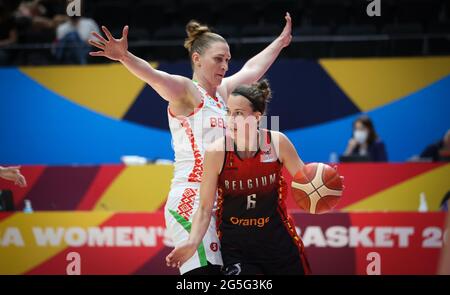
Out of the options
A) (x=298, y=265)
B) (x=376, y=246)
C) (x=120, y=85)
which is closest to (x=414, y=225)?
(x=376, y=246)

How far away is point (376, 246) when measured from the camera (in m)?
7.00

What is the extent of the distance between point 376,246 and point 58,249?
296 cm

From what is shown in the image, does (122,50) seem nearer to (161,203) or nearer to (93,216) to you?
(93,216)

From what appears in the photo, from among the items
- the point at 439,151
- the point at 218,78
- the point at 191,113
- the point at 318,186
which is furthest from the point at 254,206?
the point at 439,151

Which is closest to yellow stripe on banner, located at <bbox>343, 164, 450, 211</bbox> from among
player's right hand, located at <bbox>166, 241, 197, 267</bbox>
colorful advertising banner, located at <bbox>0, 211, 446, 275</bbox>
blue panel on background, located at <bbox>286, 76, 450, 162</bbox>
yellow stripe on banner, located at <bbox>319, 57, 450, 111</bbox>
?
colorful advertising banner, located at <bbox>0, 211, 446, 275</bbox>

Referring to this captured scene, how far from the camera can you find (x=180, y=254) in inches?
162

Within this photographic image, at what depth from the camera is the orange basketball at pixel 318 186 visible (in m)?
4.50

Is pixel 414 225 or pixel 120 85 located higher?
pixel 120 85

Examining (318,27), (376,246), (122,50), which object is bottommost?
Answer: (376,246)

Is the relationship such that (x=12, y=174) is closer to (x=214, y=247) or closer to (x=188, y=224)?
(x=188, y=224)

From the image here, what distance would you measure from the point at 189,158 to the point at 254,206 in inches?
24.0

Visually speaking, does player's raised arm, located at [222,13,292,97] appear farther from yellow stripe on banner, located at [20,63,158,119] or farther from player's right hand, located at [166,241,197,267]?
yellow stripe on banner, located at [20,63,158,119]
